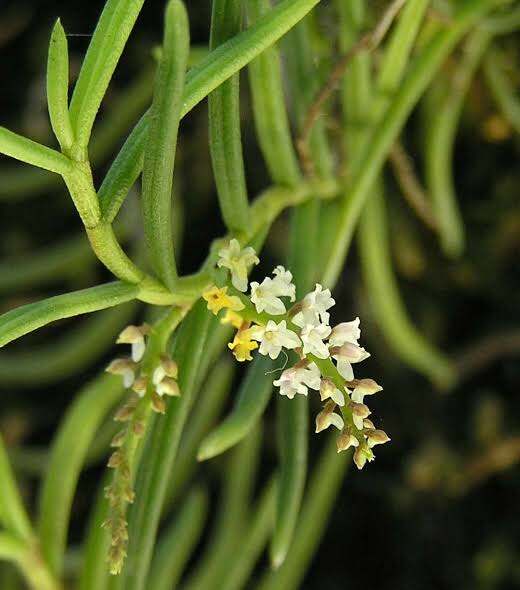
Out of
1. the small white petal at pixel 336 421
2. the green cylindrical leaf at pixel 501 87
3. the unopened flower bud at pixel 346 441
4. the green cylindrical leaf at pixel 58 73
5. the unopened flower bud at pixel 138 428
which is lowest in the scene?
the unopened flower bud at pixel 346 441

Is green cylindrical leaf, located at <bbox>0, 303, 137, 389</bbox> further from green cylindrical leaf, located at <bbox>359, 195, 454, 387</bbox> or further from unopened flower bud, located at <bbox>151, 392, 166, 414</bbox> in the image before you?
unopened flower bud, located at <bbox>151, 392, 166, 414</bbox>

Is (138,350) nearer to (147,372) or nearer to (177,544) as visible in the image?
(147,372)

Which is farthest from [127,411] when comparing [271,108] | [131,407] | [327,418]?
[271,108]

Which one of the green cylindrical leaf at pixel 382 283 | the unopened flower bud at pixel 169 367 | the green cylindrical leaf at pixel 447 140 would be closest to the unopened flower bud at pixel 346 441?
the unopened flower bud at pixel 169 367

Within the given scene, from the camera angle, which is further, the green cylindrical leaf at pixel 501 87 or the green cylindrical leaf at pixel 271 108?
the green cylindrical leaf at pixel 501 87

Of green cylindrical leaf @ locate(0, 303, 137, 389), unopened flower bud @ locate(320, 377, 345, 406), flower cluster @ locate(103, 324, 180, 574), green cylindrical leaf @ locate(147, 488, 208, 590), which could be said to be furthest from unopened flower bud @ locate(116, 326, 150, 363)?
green cylindrical leaf @ locate(0, 303, 137, 389)

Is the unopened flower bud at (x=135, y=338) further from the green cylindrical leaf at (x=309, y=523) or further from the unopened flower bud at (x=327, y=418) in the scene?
the green cylindrical leaf at (x=309, y=523)
